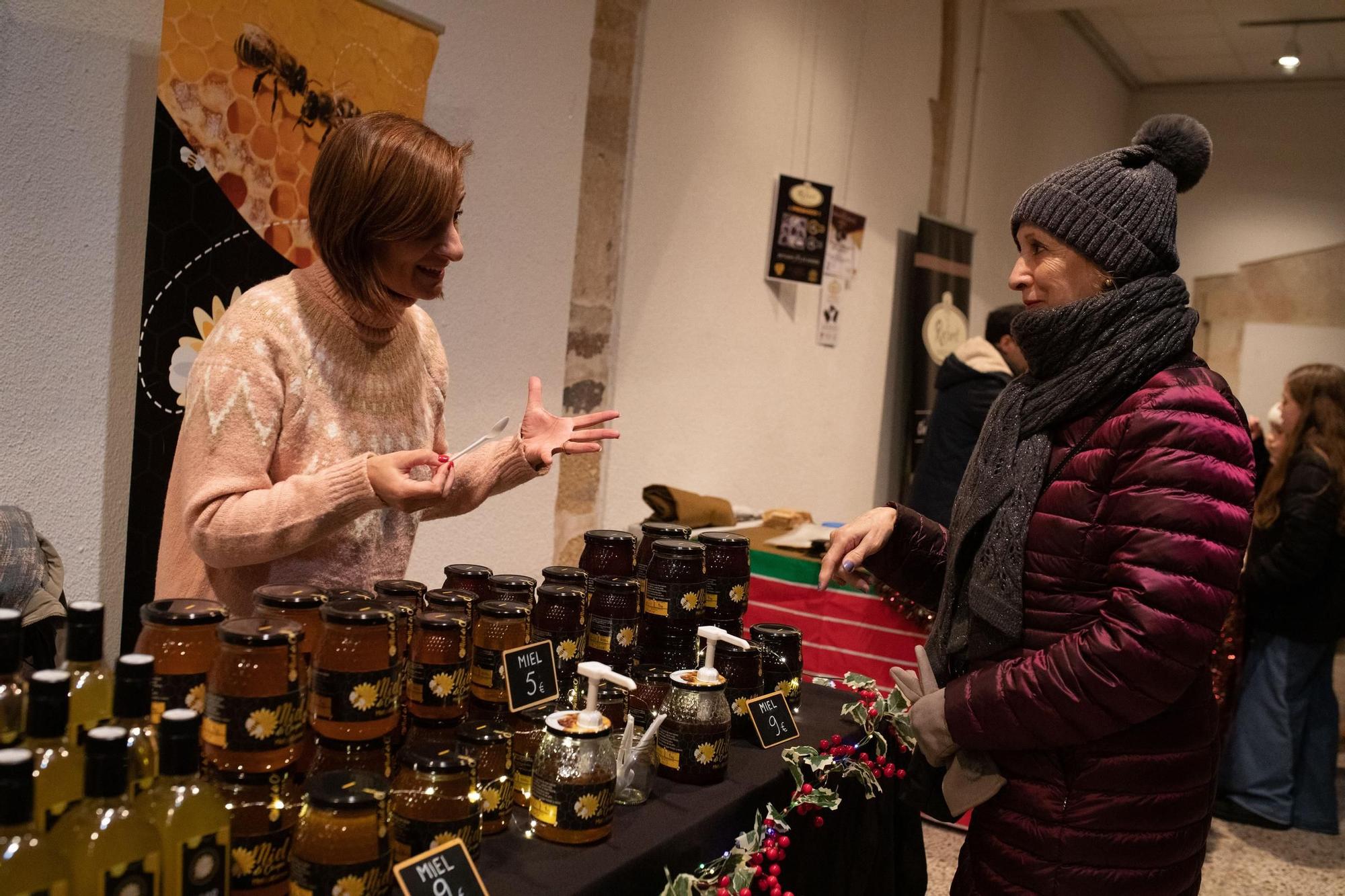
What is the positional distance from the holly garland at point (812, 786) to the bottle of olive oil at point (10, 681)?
720mm

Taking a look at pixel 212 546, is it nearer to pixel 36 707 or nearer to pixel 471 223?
pixel 36 707

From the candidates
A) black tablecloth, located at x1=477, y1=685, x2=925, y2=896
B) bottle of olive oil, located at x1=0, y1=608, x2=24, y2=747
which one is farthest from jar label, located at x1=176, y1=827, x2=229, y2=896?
black tablecloth, located at x1=477, y1=685, x2=925, y2=896

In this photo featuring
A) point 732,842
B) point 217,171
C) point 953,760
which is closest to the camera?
point 732,842

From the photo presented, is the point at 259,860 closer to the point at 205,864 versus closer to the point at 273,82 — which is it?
the point at 205,864

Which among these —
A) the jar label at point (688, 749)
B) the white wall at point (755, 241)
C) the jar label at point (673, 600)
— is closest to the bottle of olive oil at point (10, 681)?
the jar label at point (688, 749)

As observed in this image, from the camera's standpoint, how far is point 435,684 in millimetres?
1287

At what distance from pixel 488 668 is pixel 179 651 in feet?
1.38

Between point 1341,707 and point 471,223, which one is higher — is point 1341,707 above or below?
below

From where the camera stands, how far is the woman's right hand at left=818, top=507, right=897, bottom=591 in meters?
1.76

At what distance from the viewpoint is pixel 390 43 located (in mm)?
2691

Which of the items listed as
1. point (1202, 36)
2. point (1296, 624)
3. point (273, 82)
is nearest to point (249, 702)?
point (273, 82)

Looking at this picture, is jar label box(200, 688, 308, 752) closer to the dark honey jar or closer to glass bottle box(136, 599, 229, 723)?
glass bottle box(136, 599, 229, 723)

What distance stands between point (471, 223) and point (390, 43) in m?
0.59

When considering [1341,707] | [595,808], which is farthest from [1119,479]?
[1341,707]
